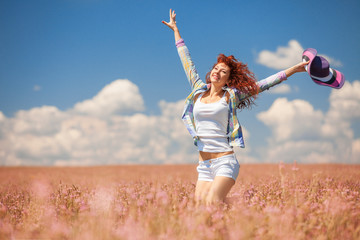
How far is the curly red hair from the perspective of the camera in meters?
5.05

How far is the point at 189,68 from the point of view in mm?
5461

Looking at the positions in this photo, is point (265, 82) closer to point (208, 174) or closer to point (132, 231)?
point (208, 174)

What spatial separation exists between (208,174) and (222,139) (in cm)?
60

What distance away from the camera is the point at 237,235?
276cm

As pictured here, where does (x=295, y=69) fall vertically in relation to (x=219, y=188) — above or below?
above

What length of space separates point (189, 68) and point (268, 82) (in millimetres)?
1397

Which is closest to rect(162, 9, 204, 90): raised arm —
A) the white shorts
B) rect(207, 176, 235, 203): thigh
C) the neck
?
the neck

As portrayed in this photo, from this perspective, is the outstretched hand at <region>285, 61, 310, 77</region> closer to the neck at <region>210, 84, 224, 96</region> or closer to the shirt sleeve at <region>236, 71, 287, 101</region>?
the shirt sleeve at <region>236, 71, 287, 101</region>

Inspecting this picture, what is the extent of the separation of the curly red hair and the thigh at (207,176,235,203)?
1.45 metres

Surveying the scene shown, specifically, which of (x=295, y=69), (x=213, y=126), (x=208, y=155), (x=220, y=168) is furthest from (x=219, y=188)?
(x=295, y=69)

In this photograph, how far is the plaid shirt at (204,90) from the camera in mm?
4773

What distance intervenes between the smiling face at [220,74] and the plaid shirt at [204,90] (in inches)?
6.2

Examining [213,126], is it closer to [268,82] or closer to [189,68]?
[268,82]

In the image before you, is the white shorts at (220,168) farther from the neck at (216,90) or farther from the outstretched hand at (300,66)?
the outstretched hand at (300,66)
